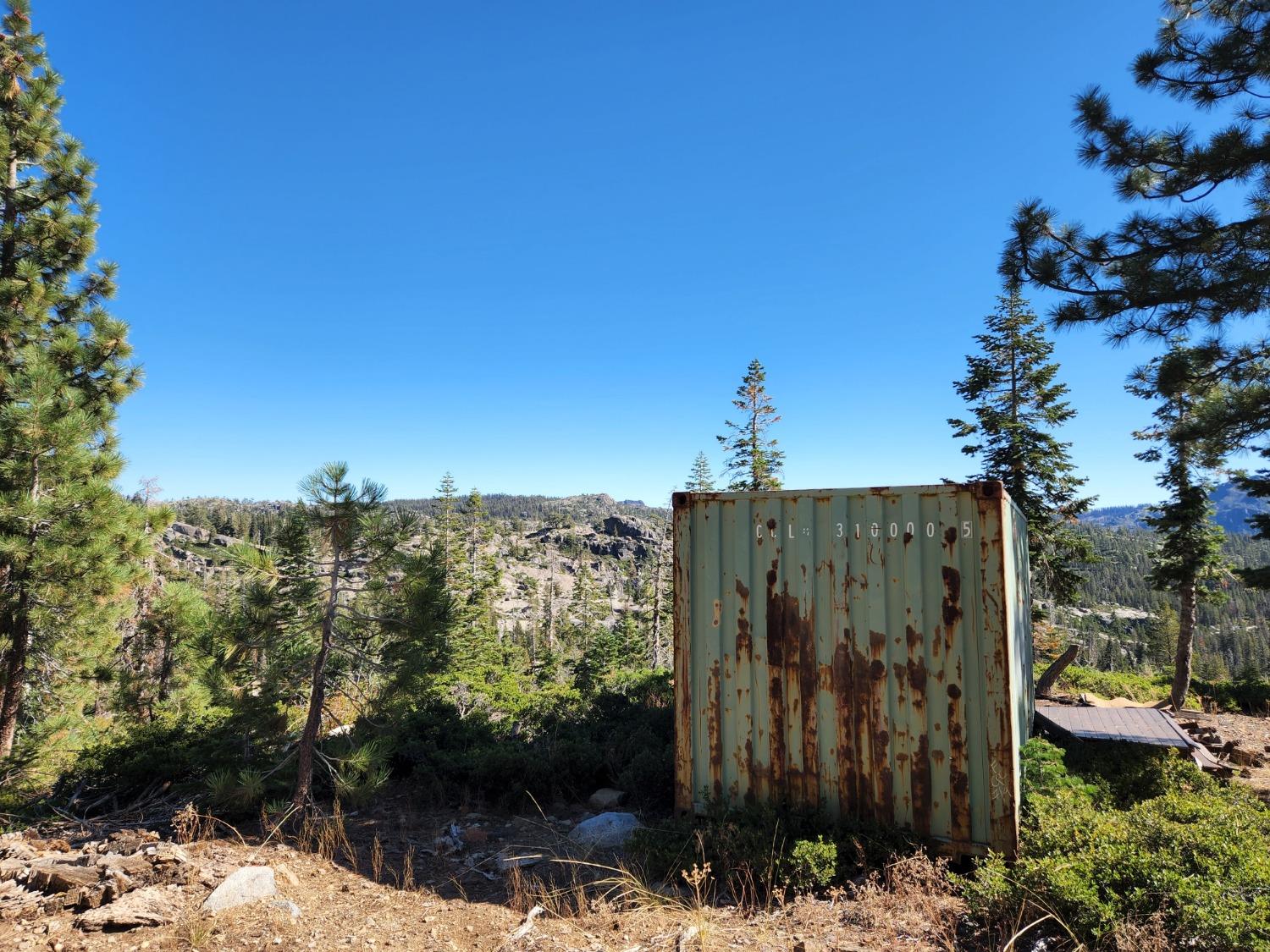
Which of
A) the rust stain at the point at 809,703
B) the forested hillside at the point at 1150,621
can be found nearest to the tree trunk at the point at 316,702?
the rust stain at the point at 809,703

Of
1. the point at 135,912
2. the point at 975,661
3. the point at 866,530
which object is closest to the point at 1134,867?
the point at 975,661

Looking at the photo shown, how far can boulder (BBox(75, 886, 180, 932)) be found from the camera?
3.55 meters

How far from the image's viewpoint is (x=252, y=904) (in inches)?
153

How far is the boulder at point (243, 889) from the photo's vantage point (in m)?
3.85

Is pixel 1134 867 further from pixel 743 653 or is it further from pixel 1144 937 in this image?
pixel 743 653

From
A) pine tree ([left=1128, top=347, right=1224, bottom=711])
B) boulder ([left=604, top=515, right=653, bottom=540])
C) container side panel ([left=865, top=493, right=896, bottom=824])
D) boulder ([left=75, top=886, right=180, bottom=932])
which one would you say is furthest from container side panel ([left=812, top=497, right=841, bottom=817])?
boulder ([left=604, top=515, right=653, bottom=540])

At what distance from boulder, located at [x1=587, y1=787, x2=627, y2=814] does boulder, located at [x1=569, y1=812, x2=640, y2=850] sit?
0.58 m

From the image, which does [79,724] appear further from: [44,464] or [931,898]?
[931,898]

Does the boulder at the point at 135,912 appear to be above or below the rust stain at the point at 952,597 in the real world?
below

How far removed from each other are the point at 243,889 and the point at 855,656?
4588mm

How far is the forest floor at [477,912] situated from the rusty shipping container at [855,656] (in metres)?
0.66

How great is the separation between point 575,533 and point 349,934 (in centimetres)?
15809

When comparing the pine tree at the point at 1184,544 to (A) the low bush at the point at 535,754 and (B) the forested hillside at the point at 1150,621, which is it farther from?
(A) the low bush at the point at 535,754

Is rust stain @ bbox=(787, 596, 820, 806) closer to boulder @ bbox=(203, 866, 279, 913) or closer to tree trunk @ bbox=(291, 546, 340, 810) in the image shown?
boulder @ bbox=(203, 866, 279, 913)
